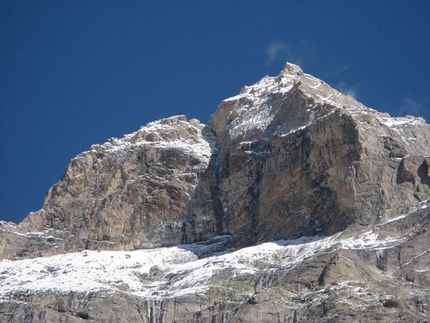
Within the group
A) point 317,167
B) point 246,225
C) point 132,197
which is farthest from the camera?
point 132,197

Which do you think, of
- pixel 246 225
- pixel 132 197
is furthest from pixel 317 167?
pixel 132 197

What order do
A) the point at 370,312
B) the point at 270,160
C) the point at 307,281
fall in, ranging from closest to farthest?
the point at 370,312
the point at 307,281
the point at 270,160

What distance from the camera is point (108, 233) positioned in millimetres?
182250

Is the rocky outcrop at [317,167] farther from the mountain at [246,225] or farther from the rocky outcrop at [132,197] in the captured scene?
the rocky outcrop at [132,197]

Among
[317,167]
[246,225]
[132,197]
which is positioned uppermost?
[132,197]

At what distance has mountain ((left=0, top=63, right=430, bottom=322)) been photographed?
143750mm

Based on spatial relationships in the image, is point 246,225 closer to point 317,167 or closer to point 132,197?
point 317,167

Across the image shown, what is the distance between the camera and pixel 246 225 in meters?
175

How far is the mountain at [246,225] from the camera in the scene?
14375 centimetres

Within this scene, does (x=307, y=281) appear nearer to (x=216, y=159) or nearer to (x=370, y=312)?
(x=370, y=312)

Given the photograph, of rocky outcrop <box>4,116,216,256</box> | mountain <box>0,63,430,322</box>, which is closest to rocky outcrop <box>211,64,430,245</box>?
mountain <box>0,63,430,322</box>

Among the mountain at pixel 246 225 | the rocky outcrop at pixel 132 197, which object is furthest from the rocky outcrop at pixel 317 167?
the rocky outcrop at pixel 132 197

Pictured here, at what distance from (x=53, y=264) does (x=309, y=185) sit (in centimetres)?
3249

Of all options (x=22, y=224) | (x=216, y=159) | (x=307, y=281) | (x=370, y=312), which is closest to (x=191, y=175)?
(x=216, y=159)
